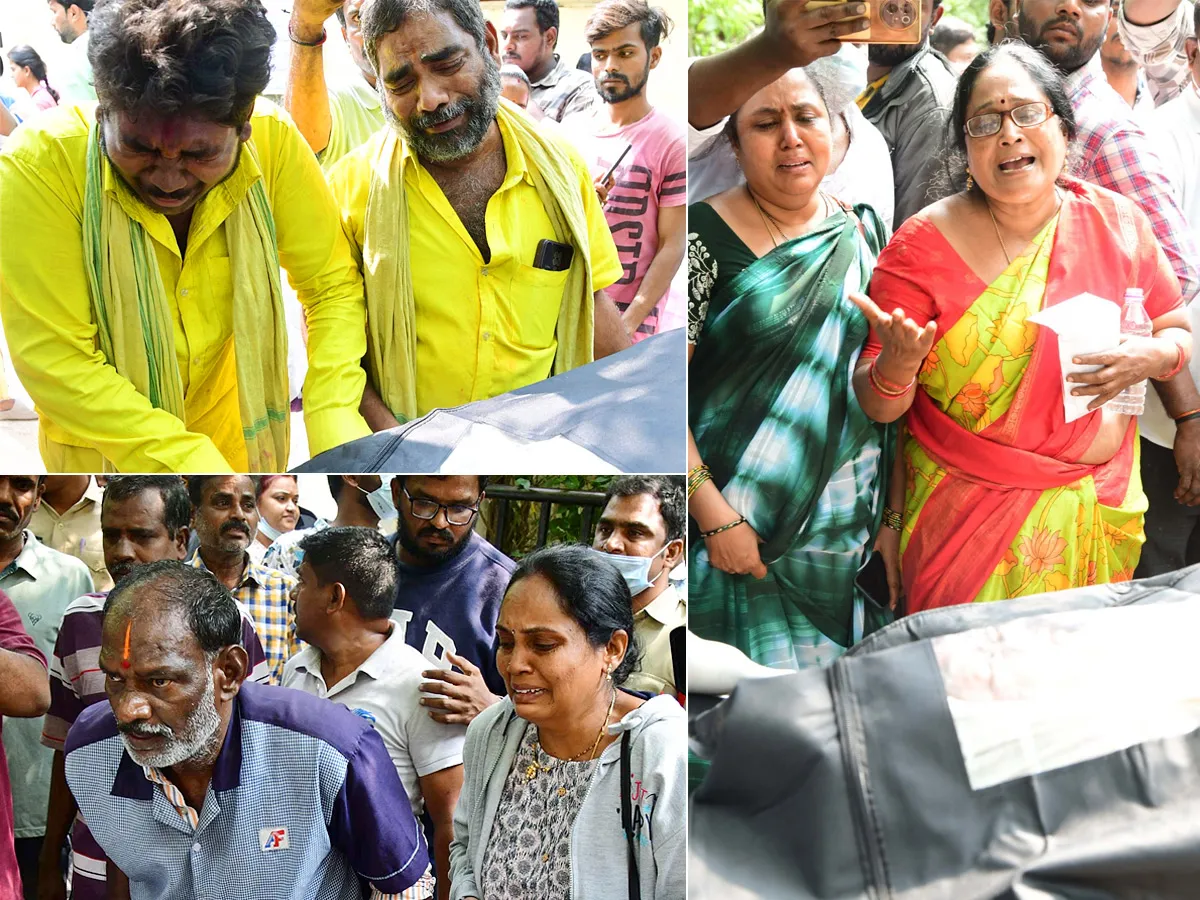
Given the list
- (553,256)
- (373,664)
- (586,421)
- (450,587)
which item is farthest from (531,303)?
(373,664)

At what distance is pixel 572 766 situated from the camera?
8.59 ft

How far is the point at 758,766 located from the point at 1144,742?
86cm

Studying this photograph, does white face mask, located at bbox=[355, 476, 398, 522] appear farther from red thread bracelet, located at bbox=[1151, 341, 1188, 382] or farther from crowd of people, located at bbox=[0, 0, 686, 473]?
red thread bracelet, located at bbox=[1151, 341, 1188, 382]

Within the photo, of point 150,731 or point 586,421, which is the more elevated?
point 586,421

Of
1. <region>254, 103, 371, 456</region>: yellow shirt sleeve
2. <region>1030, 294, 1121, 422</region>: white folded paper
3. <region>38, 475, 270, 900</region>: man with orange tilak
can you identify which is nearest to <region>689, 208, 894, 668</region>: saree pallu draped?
<region>1030, 294, 1121, 422</region>: white folded paper

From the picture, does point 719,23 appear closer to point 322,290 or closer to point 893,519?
point 322,290

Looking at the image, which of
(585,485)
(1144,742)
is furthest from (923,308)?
(1144,742)

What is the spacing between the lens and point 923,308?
114 inches

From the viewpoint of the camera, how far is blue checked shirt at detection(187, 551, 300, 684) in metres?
2.75

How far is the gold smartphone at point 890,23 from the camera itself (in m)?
2.84

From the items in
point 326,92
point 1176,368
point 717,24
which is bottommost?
point 1176,368

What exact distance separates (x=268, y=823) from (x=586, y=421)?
1.08 m

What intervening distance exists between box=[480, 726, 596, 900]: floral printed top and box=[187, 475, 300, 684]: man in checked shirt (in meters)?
0.58

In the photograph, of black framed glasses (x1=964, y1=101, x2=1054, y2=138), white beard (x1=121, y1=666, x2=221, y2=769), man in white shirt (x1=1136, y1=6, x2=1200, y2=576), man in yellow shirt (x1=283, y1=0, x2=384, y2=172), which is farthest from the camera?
man in white shirt (x1=1136, y1=6, x2=1200, y2=576)
